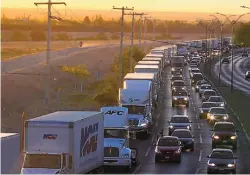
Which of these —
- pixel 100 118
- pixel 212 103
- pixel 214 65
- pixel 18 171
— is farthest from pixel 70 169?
pixel 214 65

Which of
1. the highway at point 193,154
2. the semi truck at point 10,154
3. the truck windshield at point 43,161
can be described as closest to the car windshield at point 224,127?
the highway at point 193,154

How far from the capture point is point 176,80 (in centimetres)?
8994

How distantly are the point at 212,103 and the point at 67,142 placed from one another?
37.9 meters

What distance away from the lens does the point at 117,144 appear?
33.8m

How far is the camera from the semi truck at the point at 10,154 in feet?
73.0

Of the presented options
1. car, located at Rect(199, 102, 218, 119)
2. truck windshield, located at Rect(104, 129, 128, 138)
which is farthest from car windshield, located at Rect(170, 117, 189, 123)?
truck windshield, located at Rect(104, 129, 128, 138)

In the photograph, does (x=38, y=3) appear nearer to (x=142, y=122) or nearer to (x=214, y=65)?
(x=142, y=122)

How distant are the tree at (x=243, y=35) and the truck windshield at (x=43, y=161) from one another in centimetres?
15128

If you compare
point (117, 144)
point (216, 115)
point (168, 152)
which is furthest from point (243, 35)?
point (117, 144)

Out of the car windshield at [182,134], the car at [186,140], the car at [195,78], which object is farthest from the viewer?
the car at [195,78]

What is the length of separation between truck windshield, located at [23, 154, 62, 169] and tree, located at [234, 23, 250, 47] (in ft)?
496

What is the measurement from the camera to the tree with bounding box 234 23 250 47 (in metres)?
175

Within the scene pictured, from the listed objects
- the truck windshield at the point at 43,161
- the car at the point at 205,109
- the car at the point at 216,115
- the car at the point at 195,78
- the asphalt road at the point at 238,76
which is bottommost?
the asphalt road at the point at 238,76

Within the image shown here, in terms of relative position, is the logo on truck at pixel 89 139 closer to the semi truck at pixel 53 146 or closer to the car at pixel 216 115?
the semi truck at pixel 53 146
